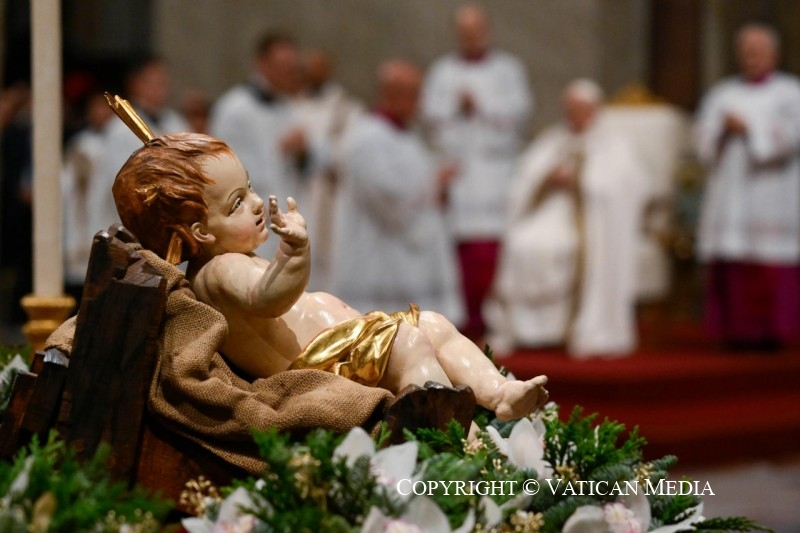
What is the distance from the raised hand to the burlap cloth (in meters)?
0.15

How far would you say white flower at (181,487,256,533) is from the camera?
4.88 ft

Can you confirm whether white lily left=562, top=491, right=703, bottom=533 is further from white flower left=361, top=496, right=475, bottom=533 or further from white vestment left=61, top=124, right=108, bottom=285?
white vestment left=61, top=124, right=108, bottom=285

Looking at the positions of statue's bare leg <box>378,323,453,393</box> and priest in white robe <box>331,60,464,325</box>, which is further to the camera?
priest in white robe <box>331,60,464,325</box>

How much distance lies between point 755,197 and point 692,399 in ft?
4.81

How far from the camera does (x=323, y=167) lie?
8.09 m

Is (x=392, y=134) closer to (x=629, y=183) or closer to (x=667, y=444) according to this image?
(x=629, y=183)

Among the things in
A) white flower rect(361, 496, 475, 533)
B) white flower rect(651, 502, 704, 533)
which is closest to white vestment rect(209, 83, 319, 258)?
white flower rect(651, 502, 704, 533)

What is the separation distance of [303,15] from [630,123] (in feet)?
9.21

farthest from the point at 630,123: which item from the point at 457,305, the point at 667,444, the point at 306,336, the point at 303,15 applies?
the point at 306,336

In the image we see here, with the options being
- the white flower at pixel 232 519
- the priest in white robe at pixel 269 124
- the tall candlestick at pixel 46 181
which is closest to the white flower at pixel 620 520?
the white flower at pixel 232 519

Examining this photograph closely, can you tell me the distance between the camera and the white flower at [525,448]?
1.68 metres

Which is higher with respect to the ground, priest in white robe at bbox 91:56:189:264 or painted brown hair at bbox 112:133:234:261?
priest in white robe at bbox 91:56:189:264

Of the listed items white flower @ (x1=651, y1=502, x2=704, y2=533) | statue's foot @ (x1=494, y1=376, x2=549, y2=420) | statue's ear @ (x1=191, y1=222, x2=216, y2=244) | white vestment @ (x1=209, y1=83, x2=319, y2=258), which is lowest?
white flower @ (x1=651, y1=502, x2=704, y2=533)

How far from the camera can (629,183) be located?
282 inches
